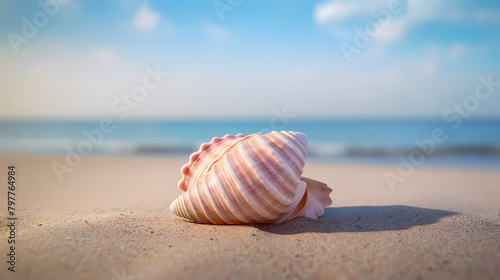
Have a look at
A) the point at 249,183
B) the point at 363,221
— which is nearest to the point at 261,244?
the point at 249,183

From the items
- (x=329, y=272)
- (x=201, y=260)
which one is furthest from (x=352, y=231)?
(x=201, y=260)

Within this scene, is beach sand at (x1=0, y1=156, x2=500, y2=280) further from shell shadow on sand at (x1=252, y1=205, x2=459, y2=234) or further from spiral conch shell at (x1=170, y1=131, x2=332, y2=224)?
spiral conch shell at (x1=170, y1=131, x2=332, y2=224)

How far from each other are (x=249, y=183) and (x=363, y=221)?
140 cm

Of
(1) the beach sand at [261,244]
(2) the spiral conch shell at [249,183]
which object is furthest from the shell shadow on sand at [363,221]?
(2) the spiral conch shell at [249,183]

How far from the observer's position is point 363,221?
3684 mm

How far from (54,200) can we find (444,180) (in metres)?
7.71

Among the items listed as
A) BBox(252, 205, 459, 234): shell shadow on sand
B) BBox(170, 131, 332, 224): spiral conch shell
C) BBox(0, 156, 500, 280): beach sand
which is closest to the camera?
BBox(0, 156, 500, 280): beach sand

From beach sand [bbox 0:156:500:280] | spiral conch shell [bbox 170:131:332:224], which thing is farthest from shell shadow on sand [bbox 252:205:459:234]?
spiral conch shell [bbox 170:131:332:224]

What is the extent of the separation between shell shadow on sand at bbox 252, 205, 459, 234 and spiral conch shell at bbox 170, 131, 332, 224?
141 mm

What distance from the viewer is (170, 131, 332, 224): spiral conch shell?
3.16 meters

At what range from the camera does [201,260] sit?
251 centimetres

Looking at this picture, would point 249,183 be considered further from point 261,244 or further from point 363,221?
point 363,221

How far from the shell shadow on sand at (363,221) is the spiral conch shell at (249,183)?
141 millimetres

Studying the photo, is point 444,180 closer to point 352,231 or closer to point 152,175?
point 352,231
